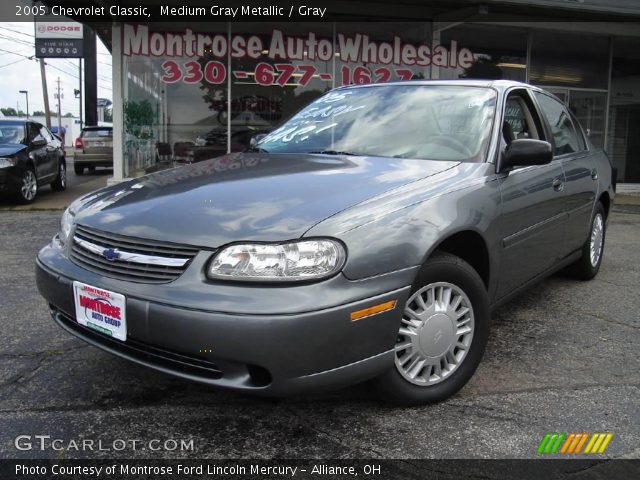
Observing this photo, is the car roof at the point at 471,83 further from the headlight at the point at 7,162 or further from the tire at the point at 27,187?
the tire at the point at 27,187

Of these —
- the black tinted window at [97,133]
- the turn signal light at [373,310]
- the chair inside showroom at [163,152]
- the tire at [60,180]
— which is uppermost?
the black tinted window at [97,133]

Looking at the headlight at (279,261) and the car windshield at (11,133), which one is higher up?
the car windshield at (11,133)

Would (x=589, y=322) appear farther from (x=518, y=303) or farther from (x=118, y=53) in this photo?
(x=118, y=53)

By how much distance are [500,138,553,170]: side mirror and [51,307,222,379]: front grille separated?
1871 millimetres

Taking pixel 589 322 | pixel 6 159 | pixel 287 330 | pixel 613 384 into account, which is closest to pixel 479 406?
pixel 613 384

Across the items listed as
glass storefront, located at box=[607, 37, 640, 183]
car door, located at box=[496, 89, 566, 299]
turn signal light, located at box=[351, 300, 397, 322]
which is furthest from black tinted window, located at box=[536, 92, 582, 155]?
glass storefront, located at box=[607, 37, 640, 183]

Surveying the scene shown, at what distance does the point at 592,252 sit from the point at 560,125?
1.19 metres

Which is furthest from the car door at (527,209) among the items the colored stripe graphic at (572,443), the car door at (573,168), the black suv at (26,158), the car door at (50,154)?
the car door at (50,154)

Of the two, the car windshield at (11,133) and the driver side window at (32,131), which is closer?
the car windshield at (11,133)

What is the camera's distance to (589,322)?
400 cm

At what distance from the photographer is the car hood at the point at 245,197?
2320mm

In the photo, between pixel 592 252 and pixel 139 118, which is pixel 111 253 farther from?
pixel 139 118

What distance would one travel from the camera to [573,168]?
4.15m

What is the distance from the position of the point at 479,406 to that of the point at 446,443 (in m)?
0.41
